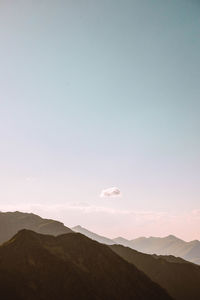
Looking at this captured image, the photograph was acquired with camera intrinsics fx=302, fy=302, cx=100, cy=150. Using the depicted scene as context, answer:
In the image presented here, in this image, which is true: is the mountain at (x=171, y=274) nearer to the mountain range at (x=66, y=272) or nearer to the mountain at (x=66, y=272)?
the mountain range at (x=66, y=272)

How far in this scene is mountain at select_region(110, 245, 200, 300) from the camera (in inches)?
5541

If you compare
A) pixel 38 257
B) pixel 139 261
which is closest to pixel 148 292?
pixel 38 257

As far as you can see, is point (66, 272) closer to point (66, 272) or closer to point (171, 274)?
point (66, 272)

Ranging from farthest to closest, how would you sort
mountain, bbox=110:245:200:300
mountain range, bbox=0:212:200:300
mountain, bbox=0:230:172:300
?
mountain, bbox=110:245:200:300 → mountain range, bbox=0:212:200:300 → mountain, bbox=0:230:172:300

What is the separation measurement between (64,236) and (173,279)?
67689mm

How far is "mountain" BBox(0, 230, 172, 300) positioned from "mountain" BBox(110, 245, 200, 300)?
30.0 metres

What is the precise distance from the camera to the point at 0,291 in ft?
249

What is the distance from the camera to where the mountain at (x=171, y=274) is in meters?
141

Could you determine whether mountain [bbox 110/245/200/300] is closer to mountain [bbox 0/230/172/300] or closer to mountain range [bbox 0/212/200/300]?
mountain range [bbox 0/212/200/300]

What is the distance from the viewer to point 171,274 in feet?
511

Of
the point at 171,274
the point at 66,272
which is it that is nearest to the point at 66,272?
the point at 66,272

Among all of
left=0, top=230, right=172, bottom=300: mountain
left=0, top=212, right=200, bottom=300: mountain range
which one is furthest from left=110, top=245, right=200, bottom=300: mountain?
left=0, top=230, right=172, bottom=300: mountain

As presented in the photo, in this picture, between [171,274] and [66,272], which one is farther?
[171,274]

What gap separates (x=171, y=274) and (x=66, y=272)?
81930 millimetres
